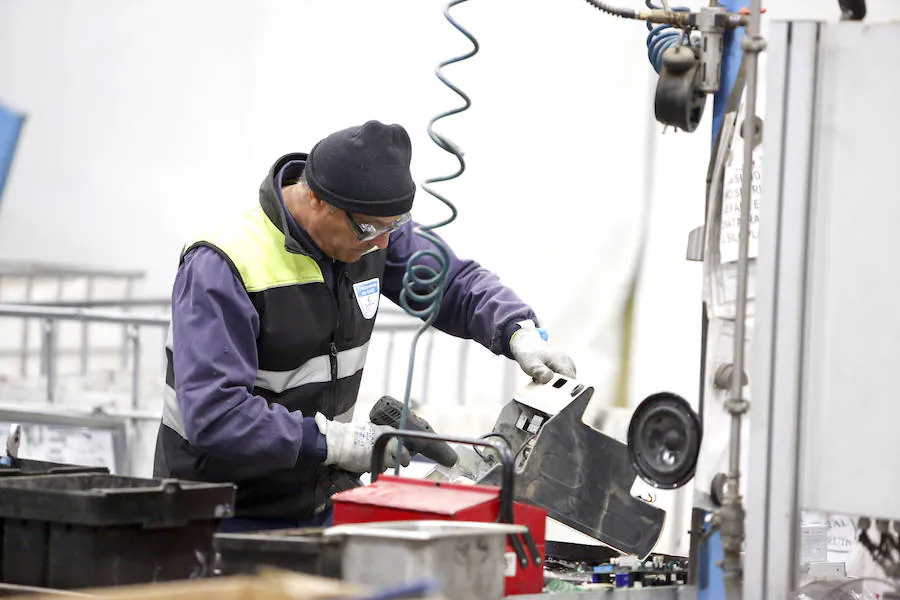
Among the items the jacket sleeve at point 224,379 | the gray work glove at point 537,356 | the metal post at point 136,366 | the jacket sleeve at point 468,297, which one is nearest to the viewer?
the jacket sleeve at point 224,379

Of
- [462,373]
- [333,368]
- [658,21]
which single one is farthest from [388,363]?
[658,21]

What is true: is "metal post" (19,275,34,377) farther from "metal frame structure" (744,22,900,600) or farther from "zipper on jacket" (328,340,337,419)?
"metal frame structure" (744,22,900,600)

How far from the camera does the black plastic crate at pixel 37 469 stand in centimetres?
178

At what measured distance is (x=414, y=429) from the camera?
209 cm

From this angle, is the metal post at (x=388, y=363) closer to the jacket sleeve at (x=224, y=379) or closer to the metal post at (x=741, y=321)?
the jacket sleeve at (x=224, y=379)

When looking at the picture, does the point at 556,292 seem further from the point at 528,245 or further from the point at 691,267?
the point at 691,267

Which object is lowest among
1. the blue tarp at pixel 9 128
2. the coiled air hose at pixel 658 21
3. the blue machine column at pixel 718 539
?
the blue machine column at pixel 718 539

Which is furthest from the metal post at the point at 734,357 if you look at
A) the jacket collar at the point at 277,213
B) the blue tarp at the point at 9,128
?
the blue tarp at the point at 9,128

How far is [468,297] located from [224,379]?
30.1 inches

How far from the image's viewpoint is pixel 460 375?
4.49 metres

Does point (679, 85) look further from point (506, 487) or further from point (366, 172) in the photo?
point (506, 487)

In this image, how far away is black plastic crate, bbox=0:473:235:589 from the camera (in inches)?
57.7

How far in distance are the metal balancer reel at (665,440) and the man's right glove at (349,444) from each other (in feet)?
1.85

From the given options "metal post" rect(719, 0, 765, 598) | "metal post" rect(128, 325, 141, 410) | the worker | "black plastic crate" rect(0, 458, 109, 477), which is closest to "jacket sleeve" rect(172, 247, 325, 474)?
the worker
